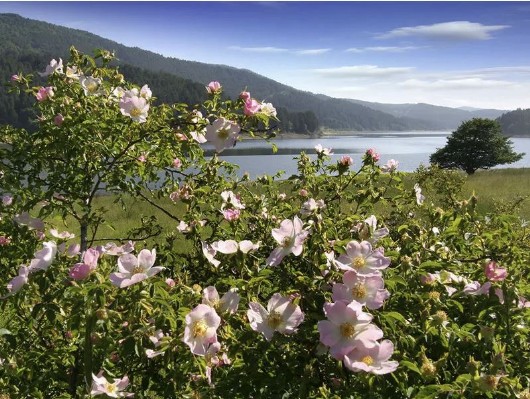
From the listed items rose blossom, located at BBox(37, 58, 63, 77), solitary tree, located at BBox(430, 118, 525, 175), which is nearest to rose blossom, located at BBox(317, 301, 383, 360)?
rose blossom, located at BBox(37, 58, 63, 77)

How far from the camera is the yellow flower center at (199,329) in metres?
1.52

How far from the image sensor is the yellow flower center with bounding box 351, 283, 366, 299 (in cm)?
159

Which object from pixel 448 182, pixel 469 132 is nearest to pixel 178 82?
pixel 469 132

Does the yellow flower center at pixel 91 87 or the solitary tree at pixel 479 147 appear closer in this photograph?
the yellow flower center at pixel 91 87

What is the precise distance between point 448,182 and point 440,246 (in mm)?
8966

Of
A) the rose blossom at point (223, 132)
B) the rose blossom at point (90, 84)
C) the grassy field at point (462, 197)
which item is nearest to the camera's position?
the rose blossom at point (223, 132)

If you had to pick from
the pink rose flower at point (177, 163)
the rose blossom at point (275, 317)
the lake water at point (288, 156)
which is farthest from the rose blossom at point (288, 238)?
the pink rose flower at point (177, 163)

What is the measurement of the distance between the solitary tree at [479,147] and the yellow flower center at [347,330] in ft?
163

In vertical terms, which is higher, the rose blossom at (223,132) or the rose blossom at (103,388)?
the rose blossom at (223,132)

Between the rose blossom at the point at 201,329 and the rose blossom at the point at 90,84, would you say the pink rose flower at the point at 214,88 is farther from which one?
the rose blossom at the point at 201,329

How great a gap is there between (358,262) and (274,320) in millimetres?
369

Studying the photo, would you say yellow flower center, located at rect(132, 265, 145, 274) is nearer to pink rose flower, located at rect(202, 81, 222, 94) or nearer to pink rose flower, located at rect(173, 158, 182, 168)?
pink rose flower, located at rect(202, 81, 222, 94)

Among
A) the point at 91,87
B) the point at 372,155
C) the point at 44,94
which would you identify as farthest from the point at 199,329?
the point at 44,94

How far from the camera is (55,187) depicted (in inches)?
121
